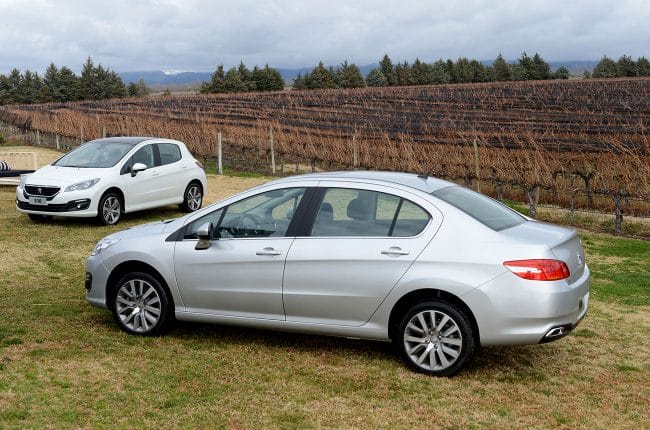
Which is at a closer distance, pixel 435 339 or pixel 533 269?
pixel 533 269

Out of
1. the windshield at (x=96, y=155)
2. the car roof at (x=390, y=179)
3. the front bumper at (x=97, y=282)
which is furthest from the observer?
the windshield at (x=96, y=155)

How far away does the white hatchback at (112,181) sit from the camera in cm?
1431

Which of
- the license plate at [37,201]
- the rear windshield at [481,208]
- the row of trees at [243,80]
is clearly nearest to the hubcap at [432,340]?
the rear windshield at [481,208]

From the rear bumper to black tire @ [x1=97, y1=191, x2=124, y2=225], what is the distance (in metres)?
9.68

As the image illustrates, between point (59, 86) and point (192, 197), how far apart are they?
260 ft

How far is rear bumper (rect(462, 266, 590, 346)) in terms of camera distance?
607 cm

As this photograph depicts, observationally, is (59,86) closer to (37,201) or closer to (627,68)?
(627,68)

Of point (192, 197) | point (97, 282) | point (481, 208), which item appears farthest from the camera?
point (192, 197)

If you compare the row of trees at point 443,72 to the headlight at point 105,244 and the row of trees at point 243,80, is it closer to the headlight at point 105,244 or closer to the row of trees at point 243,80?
the row of trees at point 243,80

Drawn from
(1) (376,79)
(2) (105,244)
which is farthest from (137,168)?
(1) (376,79)

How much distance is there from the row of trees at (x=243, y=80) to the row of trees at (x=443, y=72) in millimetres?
5320

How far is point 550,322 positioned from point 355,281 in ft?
4.94

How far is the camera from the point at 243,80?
95.1 metres

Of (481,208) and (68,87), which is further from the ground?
(68,87)
